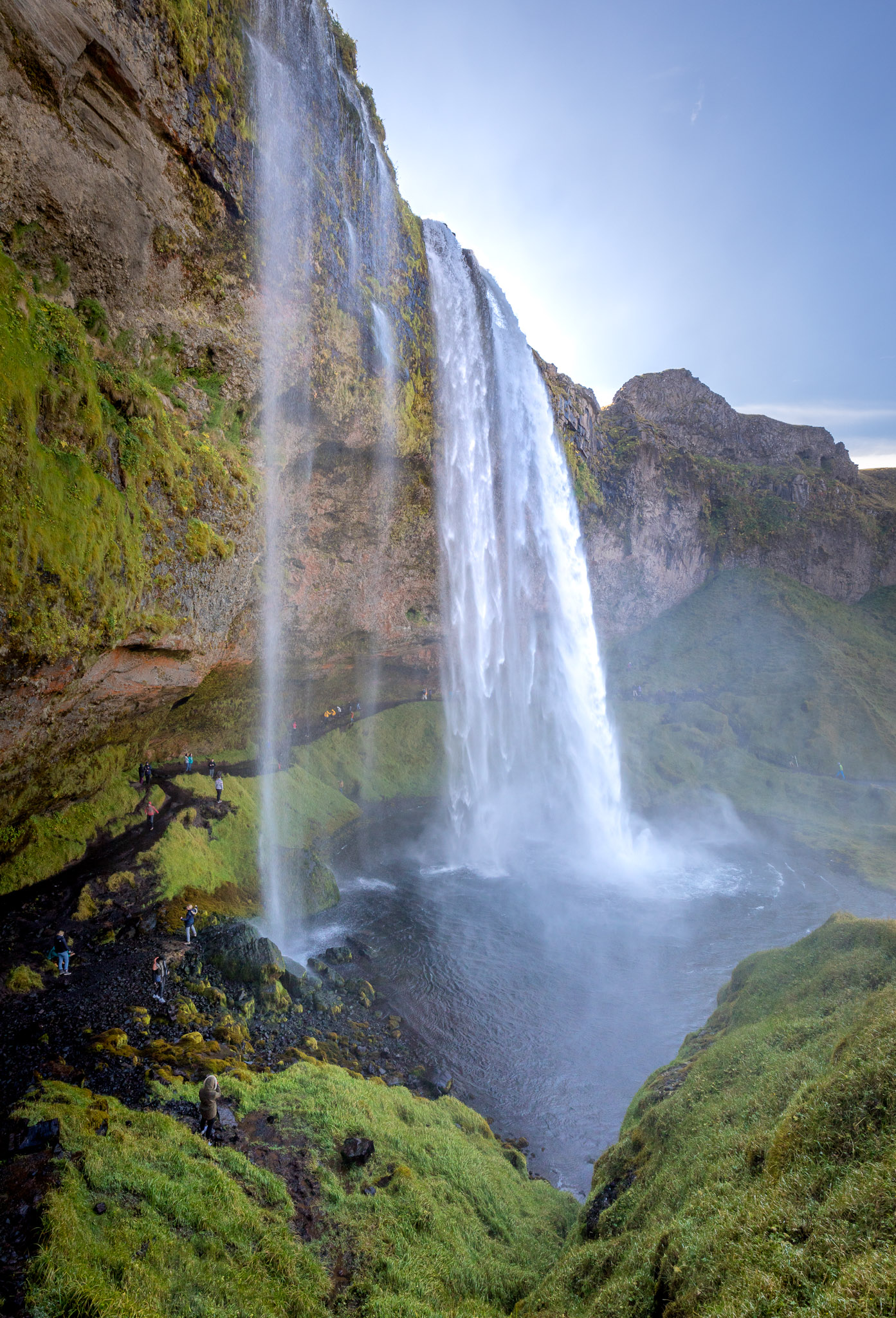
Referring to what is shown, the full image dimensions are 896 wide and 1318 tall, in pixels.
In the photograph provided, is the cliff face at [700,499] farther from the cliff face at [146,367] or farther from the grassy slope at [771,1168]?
the grassy slope at [771,1168]

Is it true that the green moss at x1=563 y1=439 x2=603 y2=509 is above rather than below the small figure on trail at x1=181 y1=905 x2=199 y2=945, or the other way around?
above

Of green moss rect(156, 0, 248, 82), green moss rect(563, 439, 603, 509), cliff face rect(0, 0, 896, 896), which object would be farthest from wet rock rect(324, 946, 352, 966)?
green moss rect(563, 439, 603, 509)

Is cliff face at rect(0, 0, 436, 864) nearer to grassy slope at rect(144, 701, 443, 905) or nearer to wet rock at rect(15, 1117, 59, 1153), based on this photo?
grassy slope at rect(144, 701, 443, 905)

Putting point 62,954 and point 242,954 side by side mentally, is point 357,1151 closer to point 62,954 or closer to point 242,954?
point 242,954

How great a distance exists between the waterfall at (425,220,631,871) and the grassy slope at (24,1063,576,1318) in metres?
19.2

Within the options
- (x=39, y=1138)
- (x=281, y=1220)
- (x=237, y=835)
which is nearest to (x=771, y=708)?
(x=237, y=835)

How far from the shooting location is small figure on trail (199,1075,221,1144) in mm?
10375

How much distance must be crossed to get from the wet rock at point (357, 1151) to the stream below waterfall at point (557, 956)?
508 centimetres

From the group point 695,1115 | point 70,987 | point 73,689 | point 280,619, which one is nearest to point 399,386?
point 280,619

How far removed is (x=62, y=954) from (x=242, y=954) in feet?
14.4

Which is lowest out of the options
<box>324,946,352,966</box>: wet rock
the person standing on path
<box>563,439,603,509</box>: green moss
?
<box>324,946,352,966</box>: wet rock

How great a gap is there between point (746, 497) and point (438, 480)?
44.2m

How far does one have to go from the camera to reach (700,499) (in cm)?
5784

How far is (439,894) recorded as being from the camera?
27.0m
